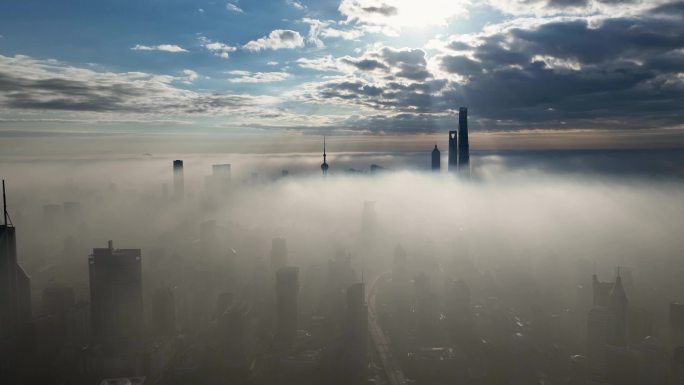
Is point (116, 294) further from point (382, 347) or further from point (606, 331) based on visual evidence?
point (606, 331)

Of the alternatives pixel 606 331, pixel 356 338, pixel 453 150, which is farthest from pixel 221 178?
pixel 606 331

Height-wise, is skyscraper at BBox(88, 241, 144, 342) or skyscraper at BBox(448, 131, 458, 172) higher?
skyscraper at BBox(448, 131, 458, 172)

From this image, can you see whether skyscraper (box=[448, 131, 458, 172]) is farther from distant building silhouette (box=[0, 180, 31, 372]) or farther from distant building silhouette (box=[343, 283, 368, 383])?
distant building silhouette (box=[0, 180, 31, 372])

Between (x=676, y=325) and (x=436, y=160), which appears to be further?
(x=436, y=160)

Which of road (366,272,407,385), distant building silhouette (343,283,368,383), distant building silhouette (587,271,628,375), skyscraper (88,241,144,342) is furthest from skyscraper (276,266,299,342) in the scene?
distant building silhouette (587,271,628,375)

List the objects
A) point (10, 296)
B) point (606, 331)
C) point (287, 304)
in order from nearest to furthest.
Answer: point (606, 331) → point (10, 296) → point (287, 304)

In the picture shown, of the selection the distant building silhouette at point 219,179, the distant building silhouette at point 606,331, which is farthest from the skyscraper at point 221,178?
the distant building silhouette at point 606,331
